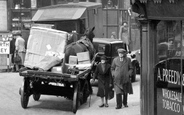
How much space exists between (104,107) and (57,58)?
2.08 meters

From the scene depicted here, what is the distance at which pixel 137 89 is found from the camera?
1850 centimetres

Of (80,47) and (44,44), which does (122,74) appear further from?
(44,44)

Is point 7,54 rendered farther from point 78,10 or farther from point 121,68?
point 121,68

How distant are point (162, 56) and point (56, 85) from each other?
5.11m

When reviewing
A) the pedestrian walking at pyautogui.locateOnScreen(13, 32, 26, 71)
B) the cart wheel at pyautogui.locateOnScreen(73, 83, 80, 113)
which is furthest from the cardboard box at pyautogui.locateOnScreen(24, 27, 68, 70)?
the pedestrian walking at pyautogui.locateOnScreen(13, 32, 26, 71)

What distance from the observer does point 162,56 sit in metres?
10.8

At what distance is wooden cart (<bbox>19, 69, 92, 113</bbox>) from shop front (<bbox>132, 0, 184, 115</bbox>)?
315 centimetres

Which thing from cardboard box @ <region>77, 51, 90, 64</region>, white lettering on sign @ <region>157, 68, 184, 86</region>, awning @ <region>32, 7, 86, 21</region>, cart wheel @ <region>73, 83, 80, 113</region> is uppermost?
awning @ <region>32, 7, 86, 21</region>

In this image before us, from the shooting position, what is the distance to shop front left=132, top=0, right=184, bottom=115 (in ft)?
33.6

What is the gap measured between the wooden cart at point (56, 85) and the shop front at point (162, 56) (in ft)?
10.4

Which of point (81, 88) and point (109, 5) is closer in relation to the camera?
point (81, 88)

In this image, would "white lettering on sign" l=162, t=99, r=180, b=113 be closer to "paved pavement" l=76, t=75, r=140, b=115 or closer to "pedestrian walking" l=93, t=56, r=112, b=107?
"paved pavement" l=76, t=75, r=140, b=115

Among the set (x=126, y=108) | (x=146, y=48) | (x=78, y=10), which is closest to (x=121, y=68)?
(x=126, y=108)

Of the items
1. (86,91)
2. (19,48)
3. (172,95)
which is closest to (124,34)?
(19,48)
